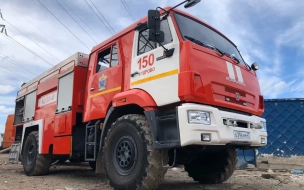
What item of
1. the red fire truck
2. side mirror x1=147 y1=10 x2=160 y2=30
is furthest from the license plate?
side mirror x1=147 y1=10 x2=160 y2=30

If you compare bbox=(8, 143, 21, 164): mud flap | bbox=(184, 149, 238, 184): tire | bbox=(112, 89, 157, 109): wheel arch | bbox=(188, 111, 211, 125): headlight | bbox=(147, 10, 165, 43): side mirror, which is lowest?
bbox=(184, 149, 238, 184): tire

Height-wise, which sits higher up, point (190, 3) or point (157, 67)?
point (190, 3)

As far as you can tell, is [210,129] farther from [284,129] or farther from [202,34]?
[284,129]

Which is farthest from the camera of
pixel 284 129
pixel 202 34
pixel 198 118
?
pixel 284 129

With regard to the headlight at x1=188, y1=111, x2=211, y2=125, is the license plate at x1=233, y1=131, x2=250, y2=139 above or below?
below

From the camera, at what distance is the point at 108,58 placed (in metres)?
5.64

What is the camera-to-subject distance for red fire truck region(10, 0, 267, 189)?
3.90m

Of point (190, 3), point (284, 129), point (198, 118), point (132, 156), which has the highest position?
point (190, 3)

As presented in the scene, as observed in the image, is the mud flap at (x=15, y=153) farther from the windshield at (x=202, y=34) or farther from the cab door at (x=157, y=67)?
the windshield at (x=202, y=34)

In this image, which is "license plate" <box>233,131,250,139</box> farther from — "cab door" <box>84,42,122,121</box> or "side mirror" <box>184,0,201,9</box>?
"cab door" <box>84,42,122,121</box>

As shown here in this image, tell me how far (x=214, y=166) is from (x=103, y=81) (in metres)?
2.69

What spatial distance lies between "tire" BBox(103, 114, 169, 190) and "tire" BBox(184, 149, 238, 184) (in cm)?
155

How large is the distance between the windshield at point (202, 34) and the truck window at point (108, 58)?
143cm

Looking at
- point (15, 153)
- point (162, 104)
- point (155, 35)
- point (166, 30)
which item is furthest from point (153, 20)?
point (15, 153)
